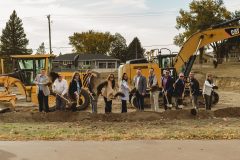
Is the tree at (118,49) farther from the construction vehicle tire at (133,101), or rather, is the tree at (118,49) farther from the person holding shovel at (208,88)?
the person holding shovel at (208,88)

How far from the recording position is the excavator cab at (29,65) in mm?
24141

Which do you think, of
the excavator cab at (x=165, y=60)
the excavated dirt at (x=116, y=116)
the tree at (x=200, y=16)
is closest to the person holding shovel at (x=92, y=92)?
the excavated dirt at (x=116, y=116)

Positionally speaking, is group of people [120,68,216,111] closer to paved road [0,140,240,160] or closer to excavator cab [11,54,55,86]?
excavator cab [11,54,55,86]

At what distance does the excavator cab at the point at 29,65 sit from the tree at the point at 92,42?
82.9 meters

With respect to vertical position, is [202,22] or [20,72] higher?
[202,22]

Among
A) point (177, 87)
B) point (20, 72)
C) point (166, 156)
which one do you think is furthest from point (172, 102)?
point (166, 156)

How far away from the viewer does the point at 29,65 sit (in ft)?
79.9

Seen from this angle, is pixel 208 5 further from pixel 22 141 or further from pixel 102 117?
pixel 22 141

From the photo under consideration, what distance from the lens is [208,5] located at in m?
82.0

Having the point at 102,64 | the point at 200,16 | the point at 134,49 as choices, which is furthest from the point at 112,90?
the point at 134,49

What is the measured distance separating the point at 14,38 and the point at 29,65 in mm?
77922

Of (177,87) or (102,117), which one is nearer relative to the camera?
(102,117)

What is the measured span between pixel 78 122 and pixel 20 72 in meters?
9.67

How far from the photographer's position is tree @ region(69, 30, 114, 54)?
108 m
